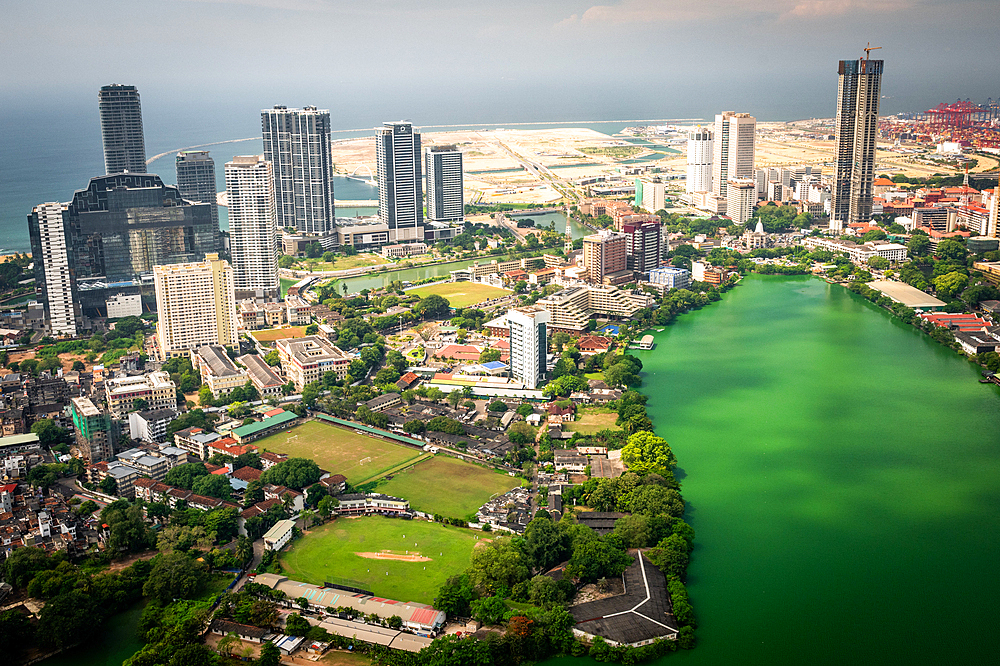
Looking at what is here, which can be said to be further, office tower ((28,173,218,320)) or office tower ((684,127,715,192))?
office tower ((684,127,715,192))

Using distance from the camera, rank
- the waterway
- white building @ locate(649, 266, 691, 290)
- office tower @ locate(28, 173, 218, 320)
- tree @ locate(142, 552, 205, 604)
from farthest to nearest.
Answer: white building @ locate(649, 266, 691, 290)
office tower @ locate(28, 173, 218, 320)
tree @ locate(142, 552, 205, 604)
the waterway

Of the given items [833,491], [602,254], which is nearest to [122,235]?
[602,254]

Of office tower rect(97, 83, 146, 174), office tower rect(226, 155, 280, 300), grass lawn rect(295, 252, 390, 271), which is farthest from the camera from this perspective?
office tower rect(97, 83, 146, 174)

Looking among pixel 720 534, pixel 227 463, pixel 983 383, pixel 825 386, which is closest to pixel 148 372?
pixel 227 463

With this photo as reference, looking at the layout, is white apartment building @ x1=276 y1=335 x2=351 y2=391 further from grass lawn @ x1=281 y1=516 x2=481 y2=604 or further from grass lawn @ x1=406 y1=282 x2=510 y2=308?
grass lawn @ x1=281 y1=516 x2=481 y2=604

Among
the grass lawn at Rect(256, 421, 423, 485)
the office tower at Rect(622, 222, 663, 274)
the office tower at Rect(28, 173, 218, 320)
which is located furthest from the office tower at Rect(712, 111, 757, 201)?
the grass lawn at Rect(256, 421, 423, 485)

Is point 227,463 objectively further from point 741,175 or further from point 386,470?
point 741,175

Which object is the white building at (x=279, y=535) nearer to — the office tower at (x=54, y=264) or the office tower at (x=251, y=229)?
the office tower at (x=54, y=264)
